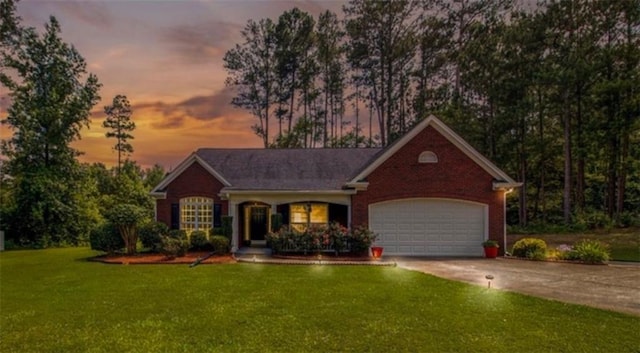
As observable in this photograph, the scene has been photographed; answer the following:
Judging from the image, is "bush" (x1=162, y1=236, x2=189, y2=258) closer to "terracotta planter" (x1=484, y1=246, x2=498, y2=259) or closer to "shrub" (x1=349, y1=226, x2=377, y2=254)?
"shrub" (x1=349, y1=226, x2=377, y2=254)

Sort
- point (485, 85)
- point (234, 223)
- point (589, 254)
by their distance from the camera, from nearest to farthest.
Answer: point (589, 254) < point (234, 223) < point (485, 85)

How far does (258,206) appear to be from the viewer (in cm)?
2086

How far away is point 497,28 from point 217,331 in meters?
30.8

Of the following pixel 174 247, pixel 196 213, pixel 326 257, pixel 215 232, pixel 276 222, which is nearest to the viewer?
pixel 174 247

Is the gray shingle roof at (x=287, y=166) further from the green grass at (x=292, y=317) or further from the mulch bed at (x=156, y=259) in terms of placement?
the green grass at (x=292, y=317)

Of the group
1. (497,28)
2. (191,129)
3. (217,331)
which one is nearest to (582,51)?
(497,28)

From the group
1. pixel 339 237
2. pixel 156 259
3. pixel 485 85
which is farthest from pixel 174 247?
pixel 485 85

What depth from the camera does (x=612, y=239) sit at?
71.6 feet

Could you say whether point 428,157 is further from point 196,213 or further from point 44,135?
point 44,135

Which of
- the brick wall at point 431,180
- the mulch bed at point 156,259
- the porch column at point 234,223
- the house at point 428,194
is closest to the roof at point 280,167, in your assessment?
the porch column at point 234,223

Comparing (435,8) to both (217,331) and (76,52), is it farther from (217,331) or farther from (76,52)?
(217,331)

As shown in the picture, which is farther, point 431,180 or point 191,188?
point 191,188

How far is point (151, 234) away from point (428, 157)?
513 inches

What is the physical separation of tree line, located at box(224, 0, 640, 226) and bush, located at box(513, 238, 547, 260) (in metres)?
11.8
